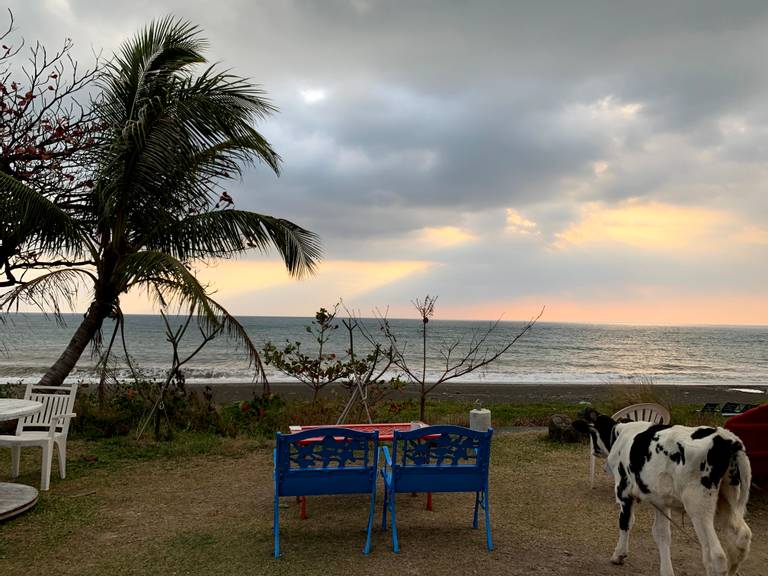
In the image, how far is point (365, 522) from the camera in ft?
15.0

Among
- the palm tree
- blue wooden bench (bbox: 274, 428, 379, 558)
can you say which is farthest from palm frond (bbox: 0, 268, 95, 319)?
blue wooden bench (bbox: 274, 428, 379, 558)

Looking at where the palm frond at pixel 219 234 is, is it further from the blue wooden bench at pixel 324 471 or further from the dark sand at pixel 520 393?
the dark sand at pixel 520 393

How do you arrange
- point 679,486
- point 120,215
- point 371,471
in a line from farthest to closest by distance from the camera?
1. point 120,215
2. point 371,471
3. point 679,486

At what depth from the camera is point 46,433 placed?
5715 mm

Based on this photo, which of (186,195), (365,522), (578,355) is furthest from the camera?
(578,355)

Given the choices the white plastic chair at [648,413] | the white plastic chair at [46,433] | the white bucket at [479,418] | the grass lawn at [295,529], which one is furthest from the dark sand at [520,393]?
the white bucket at [479,418]

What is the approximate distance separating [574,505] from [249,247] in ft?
19.2

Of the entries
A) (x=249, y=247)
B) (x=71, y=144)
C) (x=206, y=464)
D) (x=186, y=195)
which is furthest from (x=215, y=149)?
(x=206, y=464)

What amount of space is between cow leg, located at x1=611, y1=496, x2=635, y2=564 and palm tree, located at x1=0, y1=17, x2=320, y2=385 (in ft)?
16.6

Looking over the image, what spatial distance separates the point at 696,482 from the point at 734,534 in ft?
1.06

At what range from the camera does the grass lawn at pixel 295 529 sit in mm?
3695

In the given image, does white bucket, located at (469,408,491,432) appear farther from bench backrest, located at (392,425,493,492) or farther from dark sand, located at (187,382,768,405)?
dark sand, located at (187,382,768,405)

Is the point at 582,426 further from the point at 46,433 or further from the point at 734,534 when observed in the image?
the point at 46,433

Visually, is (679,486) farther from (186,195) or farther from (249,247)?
(186,195)
